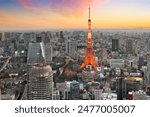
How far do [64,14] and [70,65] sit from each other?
36 centimetres

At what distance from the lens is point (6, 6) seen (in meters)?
2.64

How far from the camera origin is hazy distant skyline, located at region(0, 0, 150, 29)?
2.64 meters

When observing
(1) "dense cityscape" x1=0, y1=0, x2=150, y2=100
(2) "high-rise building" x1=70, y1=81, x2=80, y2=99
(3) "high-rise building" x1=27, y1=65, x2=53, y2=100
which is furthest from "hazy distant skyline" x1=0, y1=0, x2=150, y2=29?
(2) "high-rise building" x1=70, y1=81, x2=80, y2=99

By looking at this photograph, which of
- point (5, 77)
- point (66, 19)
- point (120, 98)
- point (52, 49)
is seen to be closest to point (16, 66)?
point (5, 77)

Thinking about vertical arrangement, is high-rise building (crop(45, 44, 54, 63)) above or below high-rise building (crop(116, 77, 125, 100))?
above

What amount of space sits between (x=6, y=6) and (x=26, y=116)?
2.56 feet

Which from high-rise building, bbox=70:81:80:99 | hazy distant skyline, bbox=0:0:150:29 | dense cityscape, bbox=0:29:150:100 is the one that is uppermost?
hazy distant skyline, bbox=0:0:150:29

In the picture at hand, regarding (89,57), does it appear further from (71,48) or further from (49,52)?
(49,52)

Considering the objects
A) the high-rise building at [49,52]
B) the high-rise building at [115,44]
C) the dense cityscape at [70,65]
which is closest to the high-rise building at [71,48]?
the dense cityscape at [70,65]

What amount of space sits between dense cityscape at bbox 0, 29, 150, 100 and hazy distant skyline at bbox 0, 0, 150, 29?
0.19ft

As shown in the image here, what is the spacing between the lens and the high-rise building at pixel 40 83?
2627mm

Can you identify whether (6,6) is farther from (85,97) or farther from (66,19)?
(85,97)

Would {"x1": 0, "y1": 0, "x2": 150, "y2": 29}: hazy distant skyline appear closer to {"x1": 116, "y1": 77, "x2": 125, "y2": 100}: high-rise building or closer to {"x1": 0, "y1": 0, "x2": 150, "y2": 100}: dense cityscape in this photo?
{"x1": 0, "y1": 0, "x2": 150, "y2": 100}: dense cityscape

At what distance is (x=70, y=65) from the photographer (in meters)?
2.71
